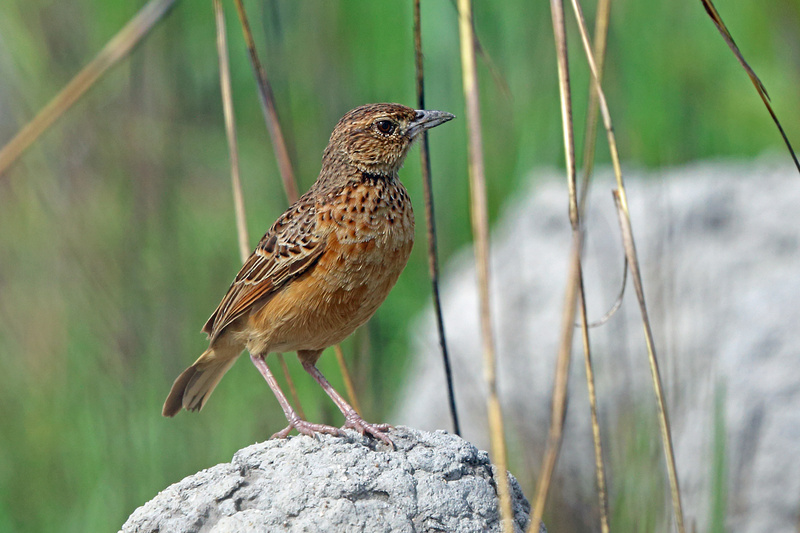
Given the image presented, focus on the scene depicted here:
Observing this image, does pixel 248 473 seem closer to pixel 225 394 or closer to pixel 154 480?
pixel 154 480

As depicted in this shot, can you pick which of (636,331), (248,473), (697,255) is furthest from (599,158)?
(248,473)

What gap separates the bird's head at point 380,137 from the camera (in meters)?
3.92

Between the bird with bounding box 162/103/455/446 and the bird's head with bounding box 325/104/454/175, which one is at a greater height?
the bird's head with bounding box 325/104/454/175

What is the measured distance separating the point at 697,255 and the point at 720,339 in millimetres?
770

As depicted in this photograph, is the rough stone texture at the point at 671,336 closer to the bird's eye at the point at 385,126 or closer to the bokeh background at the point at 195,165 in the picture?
the bokeh background at the point at 195,165

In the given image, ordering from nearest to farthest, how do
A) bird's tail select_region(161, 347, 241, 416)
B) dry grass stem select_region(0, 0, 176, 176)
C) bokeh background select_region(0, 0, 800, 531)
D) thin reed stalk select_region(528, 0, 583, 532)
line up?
thin reed stalk select_region(528, 0, 583, 532), dry grass stem select_region(0, 0, 176, 176), bird's tail select_region(161, 347, 241, 416), bokeh background select_region(0, 0, 800, 531)

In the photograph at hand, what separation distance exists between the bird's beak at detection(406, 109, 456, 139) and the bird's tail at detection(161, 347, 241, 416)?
1.24 metres

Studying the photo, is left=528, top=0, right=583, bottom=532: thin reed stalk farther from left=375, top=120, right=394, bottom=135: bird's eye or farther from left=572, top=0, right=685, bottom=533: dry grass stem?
left=375, top=120, right=394, bottom=135: bird's eye

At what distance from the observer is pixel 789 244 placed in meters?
6.43

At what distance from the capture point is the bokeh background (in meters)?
5.73

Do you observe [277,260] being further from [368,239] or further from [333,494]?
[333,494]

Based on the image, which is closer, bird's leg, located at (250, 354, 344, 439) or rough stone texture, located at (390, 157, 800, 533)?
bird's leg, located at (250, 354, 344, 439)

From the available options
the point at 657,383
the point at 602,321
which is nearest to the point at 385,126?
the point at 602,321

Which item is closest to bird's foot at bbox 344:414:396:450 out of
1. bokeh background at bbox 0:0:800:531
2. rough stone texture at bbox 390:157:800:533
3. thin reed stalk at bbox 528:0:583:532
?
thin reed stalk at bbox 528:0:583:532
